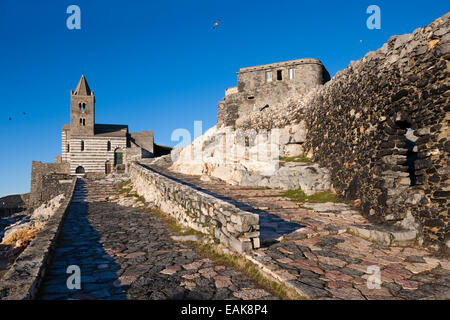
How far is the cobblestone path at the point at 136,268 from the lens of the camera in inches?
153

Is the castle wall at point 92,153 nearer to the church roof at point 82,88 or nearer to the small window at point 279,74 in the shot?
the church roof at point 82,88

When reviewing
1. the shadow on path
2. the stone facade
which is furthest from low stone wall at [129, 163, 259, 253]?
the stone facade

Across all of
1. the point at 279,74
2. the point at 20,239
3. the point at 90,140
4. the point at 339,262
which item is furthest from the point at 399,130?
the point at 90,140

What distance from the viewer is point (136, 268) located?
4922 mm

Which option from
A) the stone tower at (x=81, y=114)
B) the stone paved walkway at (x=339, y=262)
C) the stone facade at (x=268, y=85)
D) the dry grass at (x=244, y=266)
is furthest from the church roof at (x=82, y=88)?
the stone paved walkway at (x=339, y=262)

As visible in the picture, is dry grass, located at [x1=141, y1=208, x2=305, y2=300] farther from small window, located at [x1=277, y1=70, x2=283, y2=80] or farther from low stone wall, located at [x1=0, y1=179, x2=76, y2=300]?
small window, located at [x1=277, y1=70, x2=283, y2=80]

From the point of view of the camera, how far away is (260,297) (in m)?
3.63

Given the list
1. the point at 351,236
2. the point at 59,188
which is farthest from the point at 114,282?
the point at 59,188

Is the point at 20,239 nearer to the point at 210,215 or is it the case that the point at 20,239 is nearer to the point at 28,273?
the point at 28,273

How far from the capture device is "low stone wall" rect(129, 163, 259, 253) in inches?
203

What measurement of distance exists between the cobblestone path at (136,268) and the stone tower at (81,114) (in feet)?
129

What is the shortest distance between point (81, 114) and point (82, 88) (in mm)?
4594

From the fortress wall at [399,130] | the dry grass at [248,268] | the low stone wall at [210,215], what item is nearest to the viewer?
the dry grass at [248,268]

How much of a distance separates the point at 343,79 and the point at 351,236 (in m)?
6.32
